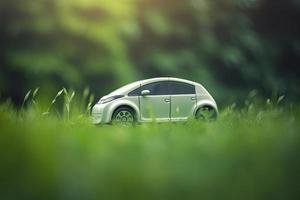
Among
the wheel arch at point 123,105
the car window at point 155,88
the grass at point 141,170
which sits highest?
the car window at point 155,88

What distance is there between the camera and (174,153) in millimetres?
1134

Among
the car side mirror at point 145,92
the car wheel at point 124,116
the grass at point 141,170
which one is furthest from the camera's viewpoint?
the car side mirror at point 145,92

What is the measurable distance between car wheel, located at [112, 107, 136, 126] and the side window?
1.25 feet

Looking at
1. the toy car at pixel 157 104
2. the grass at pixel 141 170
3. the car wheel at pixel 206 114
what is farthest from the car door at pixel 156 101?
the grass at pixel 141 170

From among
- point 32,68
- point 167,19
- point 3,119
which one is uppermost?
point 167,19

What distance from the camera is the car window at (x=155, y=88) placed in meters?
3.30

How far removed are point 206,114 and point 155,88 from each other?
69 cm

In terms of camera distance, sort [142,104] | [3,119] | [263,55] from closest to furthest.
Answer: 1. [3,119]
2. [142,104]
3. [263,55]

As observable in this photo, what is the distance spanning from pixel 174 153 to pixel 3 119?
1.65ft

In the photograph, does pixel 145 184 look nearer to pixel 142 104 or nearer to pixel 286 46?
pixel 142 104

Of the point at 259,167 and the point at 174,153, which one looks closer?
the point at 259,167

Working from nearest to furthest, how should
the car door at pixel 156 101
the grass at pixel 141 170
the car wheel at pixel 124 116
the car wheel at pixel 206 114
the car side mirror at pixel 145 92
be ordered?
the grass at pixel 141 170
the car wheel at pixel 206 114
the car door at pixel 156 101
the car wheel at pixel 124 116
the car side mirror at pixel 145 92

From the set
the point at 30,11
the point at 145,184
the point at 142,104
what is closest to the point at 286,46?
the point at 142,104

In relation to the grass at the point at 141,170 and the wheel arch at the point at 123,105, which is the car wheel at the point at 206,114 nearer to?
the wheel arch at the point at 123,105
